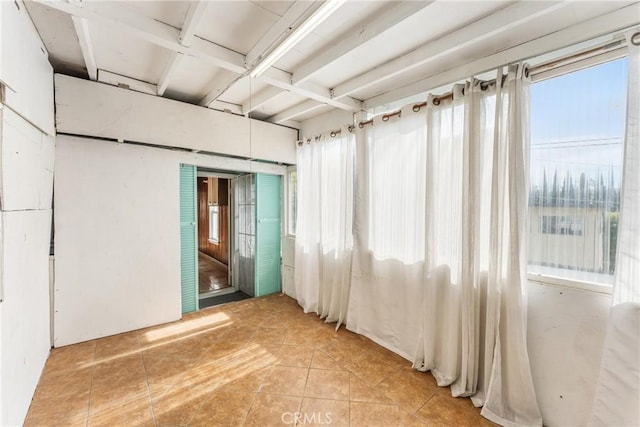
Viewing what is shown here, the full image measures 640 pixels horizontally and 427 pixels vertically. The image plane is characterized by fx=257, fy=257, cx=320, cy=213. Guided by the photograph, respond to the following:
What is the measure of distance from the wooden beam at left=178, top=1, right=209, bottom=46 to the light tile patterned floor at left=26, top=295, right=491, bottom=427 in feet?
8.45

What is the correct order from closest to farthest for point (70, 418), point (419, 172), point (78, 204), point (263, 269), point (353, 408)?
point (70, 418) → point (353, 408) → point (419, 172) → point (78, 204) → point (263, 269)

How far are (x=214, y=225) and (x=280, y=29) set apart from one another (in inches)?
228

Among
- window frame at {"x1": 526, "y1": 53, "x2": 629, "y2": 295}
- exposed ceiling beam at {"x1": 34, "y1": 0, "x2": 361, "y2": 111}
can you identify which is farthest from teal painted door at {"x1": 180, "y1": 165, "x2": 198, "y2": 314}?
window frame at {"x1": 526, "y1": 53, "x2": 629, "y2": 295}

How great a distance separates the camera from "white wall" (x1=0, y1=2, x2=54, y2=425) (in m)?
1.41

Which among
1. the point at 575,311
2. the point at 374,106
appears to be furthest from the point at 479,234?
the point at 374,106

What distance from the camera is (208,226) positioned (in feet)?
23.3

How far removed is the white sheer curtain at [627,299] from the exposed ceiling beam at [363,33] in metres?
1.18

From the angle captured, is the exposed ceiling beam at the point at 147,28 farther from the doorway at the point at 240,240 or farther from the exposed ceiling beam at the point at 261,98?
the doorway at the point at 240,240

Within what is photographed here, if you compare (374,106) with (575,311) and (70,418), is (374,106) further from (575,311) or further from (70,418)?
(70,418)

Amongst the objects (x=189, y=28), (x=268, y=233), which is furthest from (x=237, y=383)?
(x=189, y=28)

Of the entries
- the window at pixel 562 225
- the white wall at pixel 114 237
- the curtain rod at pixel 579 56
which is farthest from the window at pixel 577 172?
the white wall at pixel 114 237

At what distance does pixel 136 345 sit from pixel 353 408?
222cm

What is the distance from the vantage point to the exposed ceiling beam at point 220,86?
2.46m

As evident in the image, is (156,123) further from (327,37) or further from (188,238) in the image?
(327,37)
